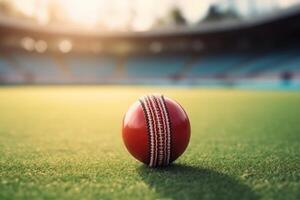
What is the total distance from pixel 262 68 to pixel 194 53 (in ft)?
35.3

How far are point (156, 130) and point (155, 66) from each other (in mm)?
41462

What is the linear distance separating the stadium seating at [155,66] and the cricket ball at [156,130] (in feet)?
127

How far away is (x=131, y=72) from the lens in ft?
146

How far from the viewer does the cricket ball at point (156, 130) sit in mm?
3484

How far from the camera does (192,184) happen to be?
123 inches

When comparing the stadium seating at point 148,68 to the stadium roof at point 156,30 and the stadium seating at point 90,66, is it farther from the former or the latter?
the stadium roof at point 156,30

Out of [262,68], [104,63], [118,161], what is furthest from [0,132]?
[104,63]

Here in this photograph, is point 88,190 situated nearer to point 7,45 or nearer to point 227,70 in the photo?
point 227,70

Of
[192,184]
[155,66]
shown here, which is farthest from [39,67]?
[192,184]

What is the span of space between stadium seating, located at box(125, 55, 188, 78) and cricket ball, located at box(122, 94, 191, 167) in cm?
3875

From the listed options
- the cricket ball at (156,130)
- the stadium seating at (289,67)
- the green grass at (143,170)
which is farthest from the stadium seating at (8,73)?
the cricket ball at (156,130)

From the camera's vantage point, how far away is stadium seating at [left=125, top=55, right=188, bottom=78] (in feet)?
142

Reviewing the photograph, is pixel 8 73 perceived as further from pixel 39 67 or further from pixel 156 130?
pixel 156 130

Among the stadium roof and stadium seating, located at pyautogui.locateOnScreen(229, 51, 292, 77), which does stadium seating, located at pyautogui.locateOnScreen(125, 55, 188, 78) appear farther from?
stadium seating, located at pyautogui.locateOnScreen(229, 51, 292, 77)
